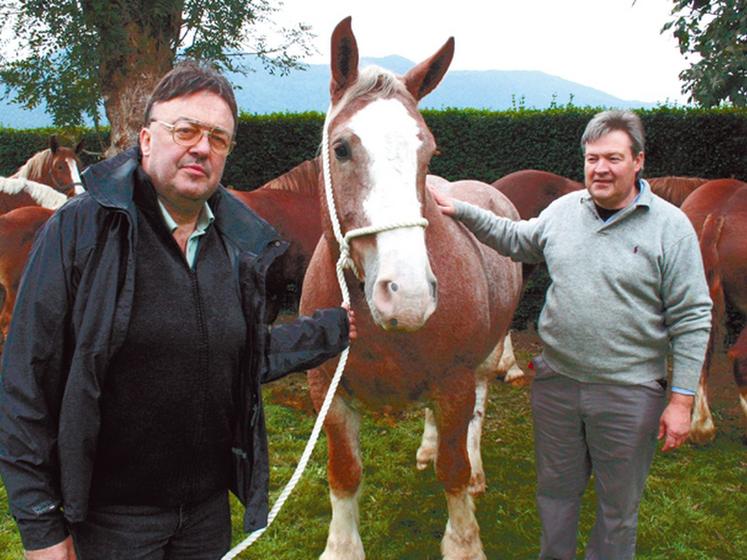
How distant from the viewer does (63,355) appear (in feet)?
4.76

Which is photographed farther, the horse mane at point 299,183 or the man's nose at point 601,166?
the horse mane at point 299,183

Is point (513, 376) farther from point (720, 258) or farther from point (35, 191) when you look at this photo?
point (35, 191)

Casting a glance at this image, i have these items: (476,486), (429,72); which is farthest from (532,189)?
(429,72)

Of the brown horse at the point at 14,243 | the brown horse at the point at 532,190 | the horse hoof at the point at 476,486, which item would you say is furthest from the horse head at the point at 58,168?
the horse hoof at the point at 476,486

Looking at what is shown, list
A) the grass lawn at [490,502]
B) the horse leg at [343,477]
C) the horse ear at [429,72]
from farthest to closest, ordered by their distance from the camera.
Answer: the grass lawn at [490,502] → the horse leg at [343,477] → the horse ear at [429,72]

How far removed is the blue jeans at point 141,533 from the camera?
1551 mm

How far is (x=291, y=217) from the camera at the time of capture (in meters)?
6.32

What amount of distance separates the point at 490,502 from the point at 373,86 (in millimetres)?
2711

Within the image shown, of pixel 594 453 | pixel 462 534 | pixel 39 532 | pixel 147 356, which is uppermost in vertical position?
pixel 147 356

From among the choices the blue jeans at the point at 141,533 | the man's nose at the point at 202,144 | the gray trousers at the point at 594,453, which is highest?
the man's nose at the point at 202,144

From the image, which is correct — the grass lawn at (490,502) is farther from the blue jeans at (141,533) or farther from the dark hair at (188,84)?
the dark hair at (188,84)

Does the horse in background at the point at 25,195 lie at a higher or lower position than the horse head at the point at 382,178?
lower

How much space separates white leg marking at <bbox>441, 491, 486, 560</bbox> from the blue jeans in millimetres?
1652

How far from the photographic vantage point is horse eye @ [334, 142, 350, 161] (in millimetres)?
2227
